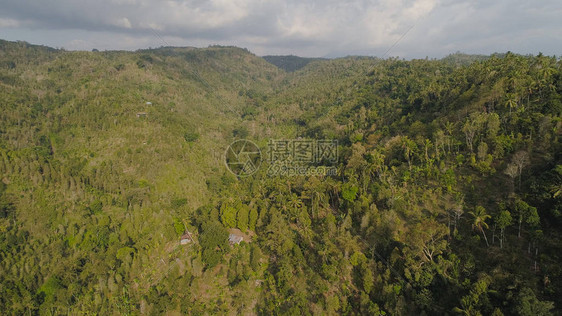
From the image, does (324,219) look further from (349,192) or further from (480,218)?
(480,218)

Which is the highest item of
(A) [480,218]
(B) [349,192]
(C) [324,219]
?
(A) [480,218]

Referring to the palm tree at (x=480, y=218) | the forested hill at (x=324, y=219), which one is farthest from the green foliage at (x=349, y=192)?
the palm tree at (x=480, y=218)

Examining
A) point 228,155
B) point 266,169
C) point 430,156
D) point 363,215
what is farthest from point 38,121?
point 430,156

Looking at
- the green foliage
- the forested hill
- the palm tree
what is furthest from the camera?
the green foliage

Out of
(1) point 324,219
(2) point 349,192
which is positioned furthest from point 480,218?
(1) point 324,219

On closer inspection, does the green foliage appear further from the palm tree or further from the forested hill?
the palm tree

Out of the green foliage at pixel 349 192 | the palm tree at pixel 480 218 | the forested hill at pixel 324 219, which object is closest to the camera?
the forested hill at pixel 324 219

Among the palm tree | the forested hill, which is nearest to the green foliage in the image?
the forested hill

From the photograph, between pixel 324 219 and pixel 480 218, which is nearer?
pixel 480 218

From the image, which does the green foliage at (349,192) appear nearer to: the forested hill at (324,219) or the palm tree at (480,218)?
the forested hill at (324,219)
